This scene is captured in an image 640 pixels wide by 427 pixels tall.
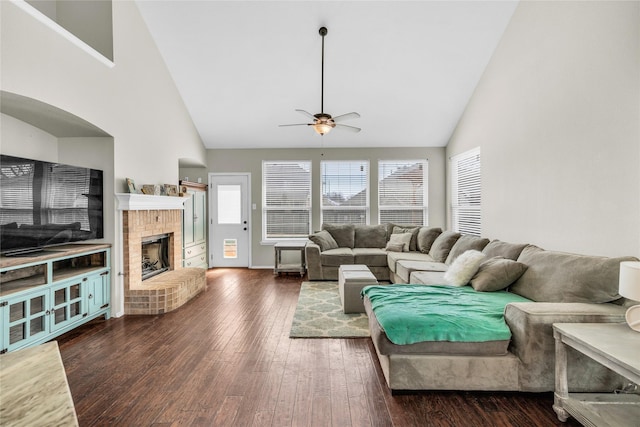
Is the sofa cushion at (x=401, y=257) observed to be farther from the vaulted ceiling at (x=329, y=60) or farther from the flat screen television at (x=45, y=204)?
the flat screen television at (x=45, y=204)

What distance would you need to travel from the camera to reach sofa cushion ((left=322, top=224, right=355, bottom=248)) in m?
6.11

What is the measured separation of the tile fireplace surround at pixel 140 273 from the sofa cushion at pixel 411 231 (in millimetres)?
3694

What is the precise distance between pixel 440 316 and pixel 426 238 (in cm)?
346

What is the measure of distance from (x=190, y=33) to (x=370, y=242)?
4.51 meters

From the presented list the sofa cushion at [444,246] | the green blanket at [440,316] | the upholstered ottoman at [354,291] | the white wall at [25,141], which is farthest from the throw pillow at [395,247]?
the white wall at [25,141]

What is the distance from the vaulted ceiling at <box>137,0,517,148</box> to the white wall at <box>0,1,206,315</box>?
0.42 meters

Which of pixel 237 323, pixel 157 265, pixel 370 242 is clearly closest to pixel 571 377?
pixel 237 323

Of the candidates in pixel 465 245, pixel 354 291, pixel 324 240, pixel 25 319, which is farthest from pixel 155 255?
pixel 465 245

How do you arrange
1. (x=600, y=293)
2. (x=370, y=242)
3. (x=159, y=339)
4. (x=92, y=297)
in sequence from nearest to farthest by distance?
(x=600, y=293) → (x=159, y=339) → (x=92, y=297) → (x=370, y=242)

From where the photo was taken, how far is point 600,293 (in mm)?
2275

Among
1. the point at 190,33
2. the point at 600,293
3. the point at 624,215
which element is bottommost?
the point at 600,293

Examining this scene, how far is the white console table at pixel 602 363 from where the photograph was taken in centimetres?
156

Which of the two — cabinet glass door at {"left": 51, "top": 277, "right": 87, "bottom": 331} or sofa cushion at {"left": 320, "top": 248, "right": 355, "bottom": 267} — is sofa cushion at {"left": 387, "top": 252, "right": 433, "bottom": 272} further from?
cabinet glass door at {"left": 51, "top": 277, "right": 87, "bottom": 331}

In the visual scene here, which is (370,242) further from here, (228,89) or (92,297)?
(92,297)
